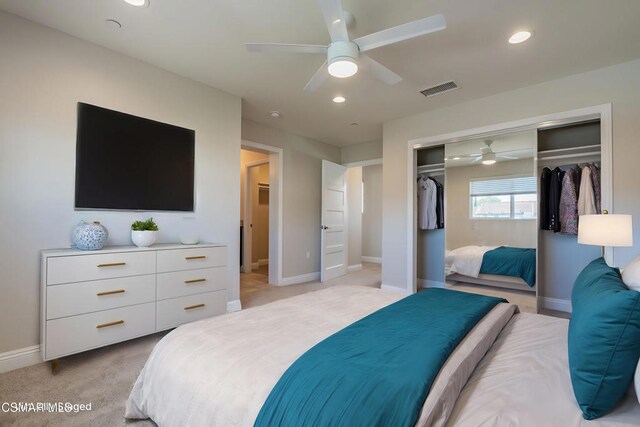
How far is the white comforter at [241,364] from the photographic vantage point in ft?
3.24

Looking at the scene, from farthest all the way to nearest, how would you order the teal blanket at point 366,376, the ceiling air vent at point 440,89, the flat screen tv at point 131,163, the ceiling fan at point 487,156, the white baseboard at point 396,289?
the white baseboard at point 396,289, the ceiling fan at point 487,156, the ceiling air vent at point 440,89, the flat screen tv at point 131,163, the teal blanket at point 366,376

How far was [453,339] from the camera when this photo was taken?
1.22 meters

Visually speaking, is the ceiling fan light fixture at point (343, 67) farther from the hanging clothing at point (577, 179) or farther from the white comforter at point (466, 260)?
the white comforter at point (466, 260)

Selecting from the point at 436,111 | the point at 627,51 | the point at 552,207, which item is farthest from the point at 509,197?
the point at 627,51

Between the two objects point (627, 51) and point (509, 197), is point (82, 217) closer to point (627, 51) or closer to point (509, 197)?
point (509, 197)

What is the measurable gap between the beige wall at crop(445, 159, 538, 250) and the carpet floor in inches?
152

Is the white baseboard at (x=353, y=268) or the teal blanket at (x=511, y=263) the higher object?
the teal blanket at (x=511, y=263)

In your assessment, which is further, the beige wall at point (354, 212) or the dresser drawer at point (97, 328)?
the beige wall at point (354, 212)

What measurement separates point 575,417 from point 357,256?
5857 mm

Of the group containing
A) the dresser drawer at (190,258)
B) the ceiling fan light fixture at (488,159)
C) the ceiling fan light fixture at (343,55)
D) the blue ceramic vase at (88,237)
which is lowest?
the dresser drawer at (190,258)

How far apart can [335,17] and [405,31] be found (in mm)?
432

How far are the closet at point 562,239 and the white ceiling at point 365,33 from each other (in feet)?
2.76

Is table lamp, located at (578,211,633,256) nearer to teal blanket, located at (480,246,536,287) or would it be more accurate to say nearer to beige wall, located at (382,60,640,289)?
beige wall, located at (382,60,640,289)

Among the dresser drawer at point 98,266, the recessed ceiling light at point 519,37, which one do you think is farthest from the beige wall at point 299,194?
the recessed ceiling light at point 519,37
